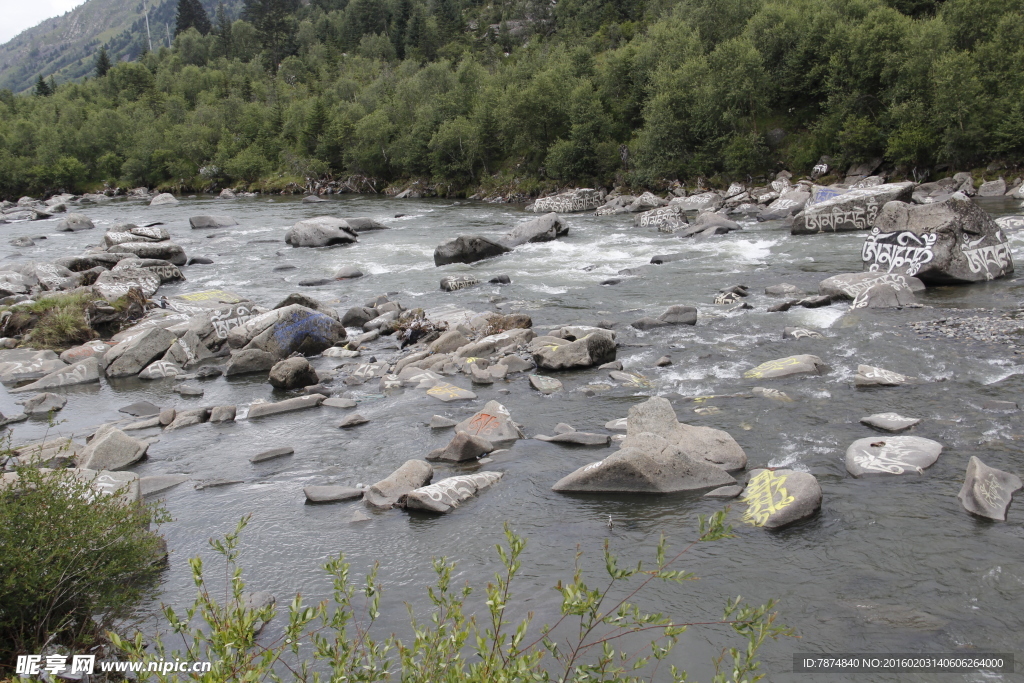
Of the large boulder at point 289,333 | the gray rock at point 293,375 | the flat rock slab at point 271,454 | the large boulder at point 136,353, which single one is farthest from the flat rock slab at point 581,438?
the large boulder at point 136,353

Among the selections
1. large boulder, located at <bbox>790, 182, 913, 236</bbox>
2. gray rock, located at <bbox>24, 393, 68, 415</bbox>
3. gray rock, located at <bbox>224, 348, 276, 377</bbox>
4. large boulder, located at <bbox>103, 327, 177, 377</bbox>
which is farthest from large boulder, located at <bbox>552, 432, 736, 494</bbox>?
large boulder, located at <bbox>790, 182, 913, 236</bbox>

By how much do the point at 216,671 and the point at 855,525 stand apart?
7.03 m

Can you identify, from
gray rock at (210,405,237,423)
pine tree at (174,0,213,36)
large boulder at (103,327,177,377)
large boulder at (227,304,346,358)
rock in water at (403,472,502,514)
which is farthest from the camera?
pine tree at (174,0,213,36)

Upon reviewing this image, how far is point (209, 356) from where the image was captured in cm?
1783

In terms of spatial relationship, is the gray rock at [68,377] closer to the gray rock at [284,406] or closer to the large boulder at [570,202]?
the gray rock at [284,406]

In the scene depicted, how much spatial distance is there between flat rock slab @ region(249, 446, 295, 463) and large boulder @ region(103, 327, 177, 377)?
748cm

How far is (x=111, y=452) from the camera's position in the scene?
36.1 feet

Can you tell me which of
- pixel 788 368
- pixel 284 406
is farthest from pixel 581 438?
pixel 284 406

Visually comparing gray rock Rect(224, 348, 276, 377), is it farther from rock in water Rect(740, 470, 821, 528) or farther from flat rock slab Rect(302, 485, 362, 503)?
rock in water Rect(740, 470, 821, 528)

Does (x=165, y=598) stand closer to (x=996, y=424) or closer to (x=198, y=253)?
(x=996, y=424)

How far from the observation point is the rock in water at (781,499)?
26.7ft

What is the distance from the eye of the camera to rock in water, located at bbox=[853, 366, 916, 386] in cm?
1205

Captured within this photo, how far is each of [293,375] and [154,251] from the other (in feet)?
60.2

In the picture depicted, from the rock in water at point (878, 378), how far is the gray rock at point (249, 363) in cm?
1220
